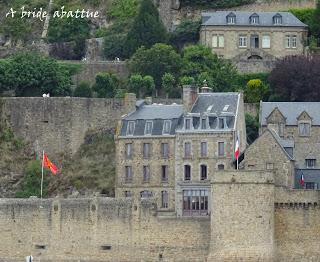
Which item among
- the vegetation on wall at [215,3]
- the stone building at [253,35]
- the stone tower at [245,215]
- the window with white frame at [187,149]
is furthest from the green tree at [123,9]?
the stone tower at [245,215]

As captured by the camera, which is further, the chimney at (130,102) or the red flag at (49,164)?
the chimney at (130,102)

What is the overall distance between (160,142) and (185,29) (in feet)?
53.1

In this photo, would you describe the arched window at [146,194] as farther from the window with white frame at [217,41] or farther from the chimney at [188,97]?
the window with white frame at [217,41]

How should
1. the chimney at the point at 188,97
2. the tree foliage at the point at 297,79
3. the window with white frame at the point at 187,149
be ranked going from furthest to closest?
the tree foliage at the point at 297,79 < the chimney at the point at 188,97 < the window with white frame at the point at 187,149

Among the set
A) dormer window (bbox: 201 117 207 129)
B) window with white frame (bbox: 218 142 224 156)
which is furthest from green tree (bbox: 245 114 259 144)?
window with white frame (bbox: 218 142 224 156)

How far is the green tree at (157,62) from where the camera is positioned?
99.1 meters

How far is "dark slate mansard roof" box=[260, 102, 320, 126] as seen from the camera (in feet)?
299

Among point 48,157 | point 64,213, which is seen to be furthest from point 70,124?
point 64,213

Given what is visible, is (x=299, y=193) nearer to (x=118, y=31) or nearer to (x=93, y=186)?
(x=93, y=186)

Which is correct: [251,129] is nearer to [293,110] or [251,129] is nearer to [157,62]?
[293,110]

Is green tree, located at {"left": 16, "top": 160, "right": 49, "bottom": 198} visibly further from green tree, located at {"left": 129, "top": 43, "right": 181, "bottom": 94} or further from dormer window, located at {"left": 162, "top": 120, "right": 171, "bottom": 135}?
green tree, located at {"left": 129, "top": 43, "right": 181, "bottom": 94}

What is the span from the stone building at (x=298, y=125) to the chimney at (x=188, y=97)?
332 cm

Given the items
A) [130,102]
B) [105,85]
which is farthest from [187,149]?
[105,85]

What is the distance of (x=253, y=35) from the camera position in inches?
4038
